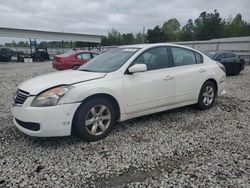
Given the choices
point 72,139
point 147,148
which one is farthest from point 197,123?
point 72,139

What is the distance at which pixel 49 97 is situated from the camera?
3254 mm

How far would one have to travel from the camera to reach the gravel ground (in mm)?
2674

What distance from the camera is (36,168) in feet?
9.54

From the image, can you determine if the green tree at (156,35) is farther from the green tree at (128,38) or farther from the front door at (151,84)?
the front door at (151,84)

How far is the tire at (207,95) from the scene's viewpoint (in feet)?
17.0

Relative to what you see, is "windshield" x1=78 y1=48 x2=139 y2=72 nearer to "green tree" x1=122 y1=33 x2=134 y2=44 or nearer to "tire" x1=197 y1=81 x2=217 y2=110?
"tire" x1=197 y1=81 x2=217 y2=110

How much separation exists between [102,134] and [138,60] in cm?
146

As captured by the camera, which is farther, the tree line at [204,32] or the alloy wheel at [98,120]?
the tree line at [204,32]

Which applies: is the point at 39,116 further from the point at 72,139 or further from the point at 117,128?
the point at 117,128

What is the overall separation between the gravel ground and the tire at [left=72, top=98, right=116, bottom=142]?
15 cm

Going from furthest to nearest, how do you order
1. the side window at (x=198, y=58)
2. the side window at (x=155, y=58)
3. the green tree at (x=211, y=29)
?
1. the green tree at (x=211, y=29)
2. the side window at (x=198, y=58)
3. the side window at (x=155, y=58)

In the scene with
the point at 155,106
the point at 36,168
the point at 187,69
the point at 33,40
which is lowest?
the point at 36,168

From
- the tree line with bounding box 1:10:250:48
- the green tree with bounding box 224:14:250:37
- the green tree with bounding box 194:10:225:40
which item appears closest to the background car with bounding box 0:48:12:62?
the tree line with bounding box 1:10:250:48

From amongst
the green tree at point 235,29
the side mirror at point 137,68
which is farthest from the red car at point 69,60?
the green tree at point 235,29
